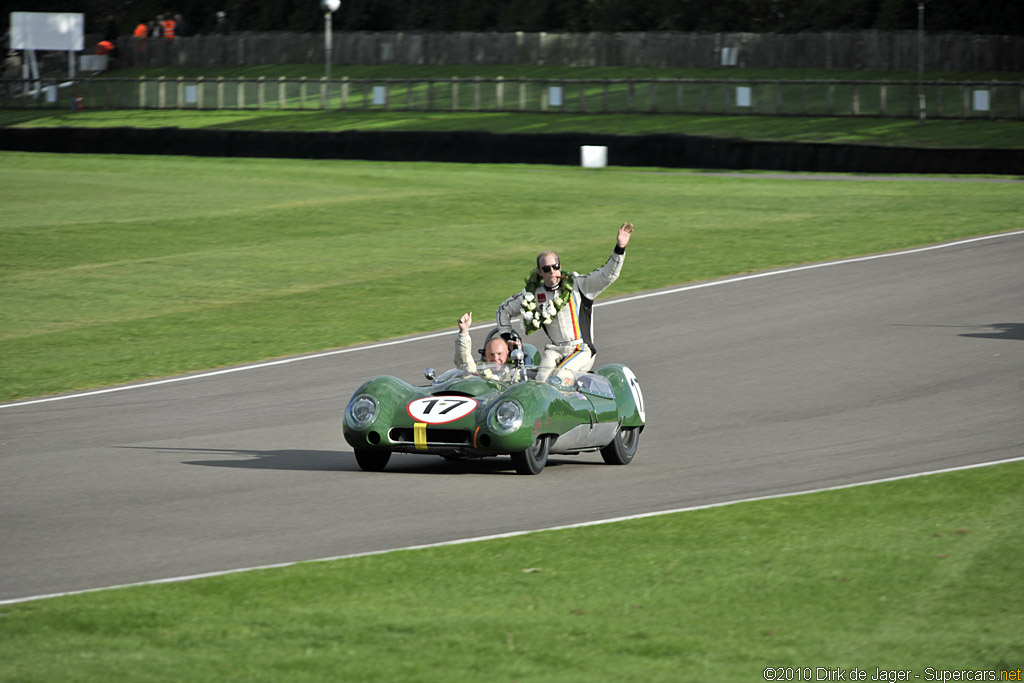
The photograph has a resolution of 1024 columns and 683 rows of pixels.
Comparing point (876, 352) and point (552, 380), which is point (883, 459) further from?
point (876, 352)

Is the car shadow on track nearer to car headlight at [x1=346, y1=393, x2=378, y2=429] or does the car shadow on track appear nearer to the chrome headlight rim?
car headlight at [x1=346, y1=393, x2=378, y2=429]

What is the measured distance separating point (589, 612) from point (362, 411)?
13.2 ft

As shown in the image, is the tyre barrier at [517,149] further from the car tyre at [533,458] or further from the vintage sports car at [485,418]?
the car tyre at [533,458]

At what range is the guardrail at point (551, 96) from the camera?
136 ft

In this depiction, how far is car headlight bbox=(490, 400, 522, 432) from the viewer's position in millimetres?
9969

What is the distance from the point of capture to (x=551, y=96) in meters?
49.2

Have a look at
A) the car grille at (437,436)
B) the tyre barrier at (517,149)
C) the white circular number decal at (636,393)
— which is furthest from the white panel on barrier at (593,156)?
the car grille at (437,436)

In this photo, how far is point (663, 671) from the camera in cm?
574

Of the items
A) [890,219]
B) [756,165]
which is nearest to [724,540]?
[890,219]

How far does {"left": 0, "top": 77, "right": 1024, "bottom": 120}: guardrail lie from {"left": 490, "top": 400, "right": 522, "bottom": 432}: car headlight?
32628 millimetres

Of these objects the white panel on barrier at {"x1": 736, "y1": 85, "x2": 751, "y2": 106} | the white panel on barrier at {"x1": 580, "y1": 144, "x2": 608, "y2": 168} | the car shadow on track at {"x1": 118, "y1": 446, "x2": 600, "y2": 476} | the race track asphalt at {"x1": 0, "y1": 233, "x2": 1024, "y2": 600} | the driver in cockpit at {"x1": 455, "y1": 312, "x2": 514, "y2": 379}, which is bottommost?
the car shadow on track at {"x1": 118, "y1": 446, "x2": 600, "y2": 476}

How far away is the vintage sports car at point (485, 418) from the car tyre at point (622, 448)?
1 centimetres

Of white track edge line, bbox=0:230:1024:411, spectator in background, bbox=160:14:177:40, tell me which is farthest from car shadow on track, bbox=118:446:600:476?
spectator in background, bbox=160:14:177:40

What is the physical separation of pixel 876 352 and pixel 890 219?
11.9 metres
